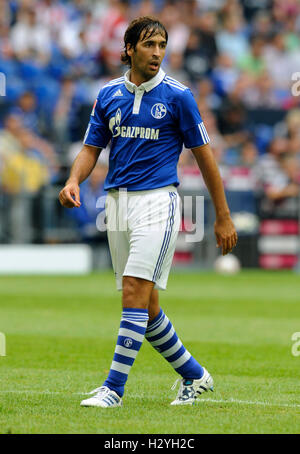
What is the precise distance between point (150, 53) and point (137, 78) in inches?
7.2

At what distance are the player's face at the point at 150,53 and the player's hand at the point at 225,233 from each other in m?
0.96

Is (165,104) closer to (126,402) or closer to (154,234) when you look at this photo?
(154,234)

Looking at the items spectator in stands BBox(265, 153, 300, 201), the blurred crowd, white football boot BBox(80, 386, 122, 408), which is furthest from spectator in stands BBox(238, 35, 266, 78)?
white football boot BBox(80, 386, 122, 408)

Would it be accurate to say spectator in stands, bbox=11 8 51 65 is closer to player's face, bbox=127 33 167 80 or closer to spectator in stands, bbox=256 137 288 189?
spectator in stands, bbox=256 137 288 189

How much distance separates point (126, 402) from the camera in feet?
18.5

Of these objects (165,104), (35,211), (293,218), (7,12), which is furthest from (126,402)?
(7,12)

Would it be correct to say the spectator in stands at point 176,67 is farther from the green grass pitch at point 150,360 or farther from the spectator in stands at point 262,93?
the green grass pitch at point 150,360

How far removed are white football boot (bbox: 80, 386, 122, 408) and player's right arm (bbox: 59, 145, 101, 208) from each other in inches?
42.7

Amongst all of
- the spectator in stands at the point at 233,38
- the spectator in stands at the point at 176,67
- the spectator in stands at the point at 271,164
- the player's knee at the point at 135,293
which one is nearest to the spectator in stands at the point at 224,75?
the spectator in stands at the point at 233,38

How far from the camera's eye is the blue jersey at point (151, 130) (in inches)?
220

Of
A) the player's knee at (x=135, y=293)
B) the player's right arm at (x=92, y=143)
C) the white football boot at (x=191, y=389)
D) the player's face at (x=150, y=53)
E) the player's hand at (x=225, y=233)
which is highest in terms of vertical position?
the player's face at (x=150, y=53)

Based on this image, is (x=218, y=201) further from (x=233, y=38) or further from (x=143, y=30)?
(x=233, y=38)
